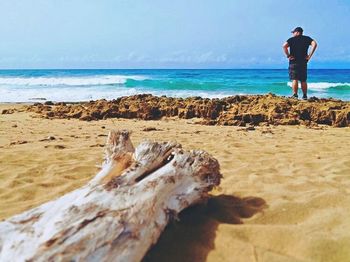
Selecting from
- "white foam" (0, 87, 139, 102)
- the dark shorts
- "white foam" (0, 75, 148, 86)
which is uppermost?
the dark shorts

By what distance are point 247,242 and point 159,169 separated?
0.71 metres

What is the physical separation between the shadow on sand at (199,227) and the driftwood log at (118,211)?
14 centimetres

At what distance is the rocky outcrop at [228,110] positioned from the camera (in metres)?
8.24

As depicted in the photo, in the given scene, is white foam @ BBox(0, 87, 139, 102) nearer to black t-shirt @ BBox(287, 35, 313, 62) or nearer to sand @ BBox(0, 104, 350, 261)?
black t-shirt @ BBox(287, 35, 313, 62)

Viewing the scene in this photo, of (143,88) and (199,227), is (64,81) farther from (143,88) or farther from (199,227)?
(199,227)

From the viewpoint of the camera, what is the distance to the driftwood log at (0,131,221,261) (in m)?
2.00

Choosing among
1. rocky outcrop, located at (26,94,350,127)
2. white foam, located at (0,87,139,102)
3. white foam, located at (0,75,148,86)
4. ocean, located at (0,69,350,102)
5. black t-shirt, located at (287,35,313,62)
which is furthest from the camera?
white foam, located at (0,75,148,86)

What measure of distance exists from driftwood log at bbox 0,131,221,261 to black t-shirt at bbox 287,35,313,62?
7.25 m

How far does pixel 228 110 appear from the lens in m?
8.98

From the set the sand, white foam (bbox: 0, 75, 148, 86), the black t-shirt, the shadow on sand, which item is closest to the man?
the black t-shirt

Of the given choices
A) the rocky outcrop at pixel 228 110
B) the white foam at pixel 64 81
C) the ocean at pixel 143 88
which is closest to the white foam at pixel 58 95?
the ocean at pixel 143 88

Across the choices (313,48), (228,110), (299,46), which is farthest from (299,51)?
(228,110)

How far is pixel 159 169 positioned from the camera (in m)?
2.85

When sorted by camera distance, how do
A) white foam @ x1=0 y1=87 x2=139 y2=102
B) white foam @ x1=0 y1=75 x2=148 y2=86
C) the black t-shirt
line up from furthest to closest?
white foam @ x1=0 y1=75 x2=148 y2=86 → white foam @ x1=0 y1=87 x2=139 y2=102 → the black t-shirt
